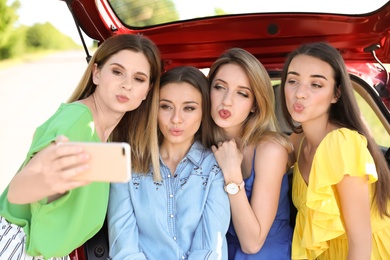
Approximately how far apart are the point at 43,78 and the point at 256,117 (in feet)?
34.8

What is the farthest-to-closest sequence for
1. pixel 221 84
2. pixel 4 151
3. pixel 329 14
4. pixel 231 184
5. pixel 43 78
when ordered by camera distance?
1. pixel 43 78
2. pixel 4 151
3. pixel 329 14
4. pixel 221 84
5. pixel 231 184

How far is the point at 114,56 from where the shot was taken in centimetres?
222

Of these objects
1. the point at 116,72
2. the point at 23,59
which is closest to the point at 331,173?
the point at 116,72

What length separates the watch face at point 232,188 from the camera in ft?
7.18

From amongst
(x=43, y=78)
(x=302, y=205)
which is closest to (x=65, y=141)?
(x=302, y=205)

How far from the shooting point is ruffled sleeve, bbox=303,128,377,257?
2059 millimetres

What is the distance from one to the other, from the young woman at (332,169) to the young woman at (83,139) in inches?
24.3

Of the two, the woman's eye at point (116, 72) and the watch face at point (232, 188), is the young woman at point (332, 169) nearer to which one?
the watch face at point (232, 188)

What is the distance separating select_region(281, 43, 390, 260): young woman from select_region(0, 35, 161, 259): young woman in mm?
618

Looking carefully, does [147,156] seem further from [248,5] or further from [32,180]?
[248,5]

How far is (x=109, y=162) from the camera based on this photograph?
137 cm

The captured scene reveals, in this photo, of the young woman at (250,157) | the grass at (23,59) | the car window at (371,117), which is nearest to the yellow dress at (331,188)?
the young woman at (250,157)

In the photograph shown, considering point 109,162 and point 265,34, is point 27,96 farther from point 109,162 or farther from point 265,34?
point 109,162

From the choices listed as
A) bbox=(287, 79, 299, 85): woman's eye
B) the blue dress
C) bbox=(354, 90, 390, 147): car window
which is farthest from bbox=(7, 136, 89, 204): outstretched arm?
bbox=(354, 90, 390, 147): car window
